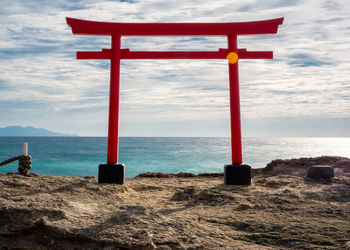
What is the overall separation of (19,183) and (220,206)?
291 centimetres

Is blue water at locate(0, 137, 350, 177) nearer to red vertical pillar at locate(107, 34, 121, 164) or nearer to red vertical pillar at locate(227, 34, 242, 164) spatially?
red vertical pillar at locate(107, 34, 121, 164)

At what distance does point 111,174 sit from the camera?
529cm

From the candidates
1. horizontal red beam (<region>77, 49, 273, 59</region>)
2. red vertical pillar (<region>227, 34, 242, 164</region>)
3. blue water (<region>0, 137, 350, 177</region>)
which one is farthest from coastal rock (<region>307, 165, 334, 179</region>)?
blue water (<region>0, 137, 350, 177</region>)

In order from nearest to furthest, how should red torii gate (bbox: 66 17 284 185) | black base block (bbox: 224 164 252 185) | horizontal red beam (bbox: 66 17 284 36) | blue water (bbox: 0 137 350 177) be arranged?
1. black base block (bbox: 224 164 252 185)
2. red torii gate (bbox: 66 17 284 185)
3. horizontal red beam (bbox: 66 17 284 36)
4. blue water (bbox: 0 137 350 177)

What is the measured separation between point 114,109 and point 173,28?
1.92 meters

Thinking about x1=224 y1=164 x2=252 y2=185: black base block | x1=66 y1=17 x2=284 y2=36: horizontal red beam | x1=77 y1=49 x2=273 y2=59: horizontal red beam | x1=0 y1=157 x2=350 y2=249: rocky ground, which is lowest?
x1=0 y1=157 x2=350 y2=249: rocky ground

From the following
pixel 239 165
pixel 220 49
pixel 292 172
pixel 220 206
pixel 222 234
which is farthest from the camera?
pixel 292 172

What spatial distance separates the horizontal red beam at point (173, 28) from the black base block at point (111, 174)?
2.51 meters

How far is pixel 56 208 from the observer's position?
2.82 m

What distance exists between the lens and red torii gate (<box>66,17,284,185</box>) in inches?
217

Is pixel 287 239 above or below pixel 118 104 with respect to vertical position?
below

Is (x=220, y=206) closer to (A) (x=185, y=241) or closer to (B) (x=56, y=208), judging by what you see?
(A) (x=185, y=241)

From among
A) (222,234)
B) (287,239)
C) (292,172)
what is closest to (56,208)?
(222,234)

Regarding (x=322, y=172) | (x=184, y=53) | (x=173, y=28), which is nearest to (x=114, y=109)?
(x=184, y=53)
